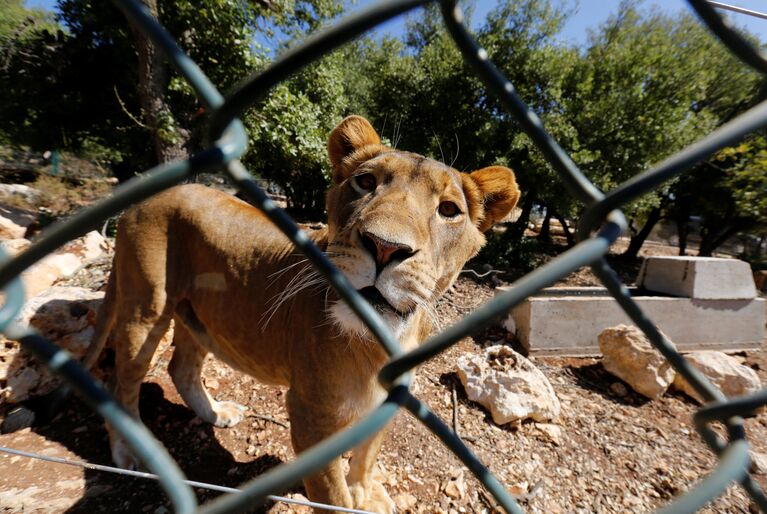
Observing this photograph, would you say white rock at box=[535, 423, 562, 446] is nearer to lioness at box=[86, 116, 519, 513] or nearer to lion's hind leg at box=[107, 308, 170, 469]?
lioness at box=[86, 116, 519, 513]

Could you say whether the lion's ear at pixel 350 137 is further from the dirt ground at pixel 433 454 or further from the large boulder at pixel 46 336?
the large boulder at pixel 46 336

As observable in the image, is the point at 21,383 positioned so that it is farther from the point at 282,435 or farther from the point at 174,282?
the point at 282,435

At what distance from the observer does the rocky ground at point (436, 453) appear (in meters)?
2.74

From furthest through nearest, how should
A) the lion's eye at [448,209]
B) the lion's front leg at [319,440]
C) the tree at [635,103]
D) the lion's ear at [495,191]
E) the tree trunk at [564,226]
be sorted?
the tree trunk at [564,226]
the tree at [635,103]
the lion's ear at [495,191]
the lion's eye at [448,209]
the lion's front leg at [319,440]

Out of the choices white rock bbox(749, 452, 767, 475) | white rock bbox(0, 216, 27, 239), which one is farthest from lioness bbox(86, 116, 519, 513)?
white rock bbox(0, 216, 27, 239)

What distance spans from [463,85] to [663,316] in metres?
9.69

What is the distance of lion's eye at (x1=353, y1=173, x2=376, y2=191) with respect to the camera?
2.17 meters

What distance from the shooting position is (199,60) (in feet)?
24.8

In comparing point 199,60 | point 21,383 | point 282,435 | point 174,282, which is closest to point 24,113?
point 199,60

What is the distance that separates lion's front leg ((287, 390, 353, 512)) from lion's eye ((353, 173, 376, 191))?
4.33 ft

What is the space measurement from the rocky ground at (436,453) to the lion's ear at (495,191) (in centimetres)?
222

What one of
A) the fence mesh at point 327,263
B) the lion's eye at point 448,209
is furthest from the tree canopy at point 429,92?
the fence mesh at point 327,263

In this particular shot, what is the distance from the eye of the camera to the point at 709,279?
235 inches

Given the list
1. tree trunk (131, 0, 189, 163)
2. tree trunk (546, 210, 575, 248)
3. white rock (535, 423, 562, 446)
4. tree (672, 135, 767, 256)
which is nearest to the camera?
white rock (535, 423, 562, 446)
